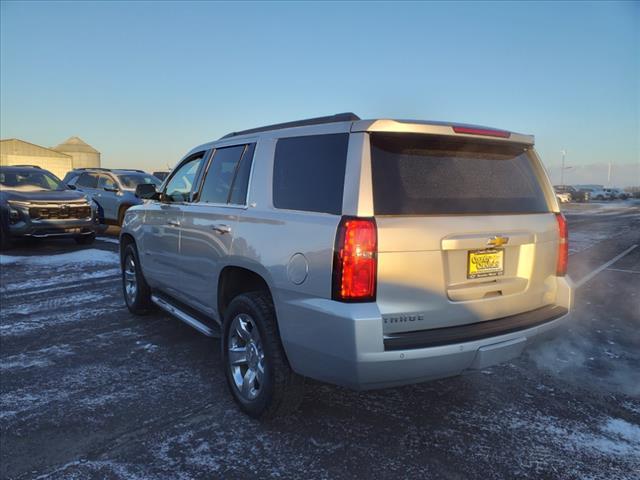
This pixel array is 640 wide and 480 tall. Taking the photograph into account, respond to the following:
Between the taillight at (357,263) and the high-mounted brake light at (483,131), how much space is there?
35.0 inches

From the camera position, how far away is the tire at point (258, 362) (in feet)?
9.77

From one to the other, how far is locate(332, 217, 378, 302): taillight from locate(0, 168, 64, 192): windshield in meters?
11.1

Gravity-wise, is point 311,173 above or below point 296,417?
above

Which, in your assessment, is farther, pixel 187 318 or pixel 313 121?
pixel 187 318

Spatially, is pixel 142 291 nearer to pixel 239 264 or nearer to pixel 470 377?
pixel 239 264

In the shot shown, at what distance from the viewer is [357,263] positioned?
8.29ft

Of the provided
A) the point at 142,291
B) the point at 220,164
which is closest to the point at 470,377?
the point at 220,164

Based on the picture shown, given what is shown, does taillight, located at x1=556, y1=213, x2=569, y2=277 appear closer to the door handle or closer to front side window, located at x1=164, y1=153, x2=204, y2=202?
the door handle

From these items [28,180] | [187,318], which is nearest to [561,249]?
[187,318]

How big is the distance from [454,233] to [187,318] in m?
2.52

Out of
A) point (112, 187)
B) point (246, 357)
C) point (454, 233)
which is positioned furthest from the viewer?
point (112, 187)

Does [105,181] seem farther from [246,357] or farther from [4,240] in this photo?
[246,357]

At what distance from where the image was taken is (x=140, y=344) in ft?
15.4

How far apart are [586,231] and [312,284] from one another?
679 inches
